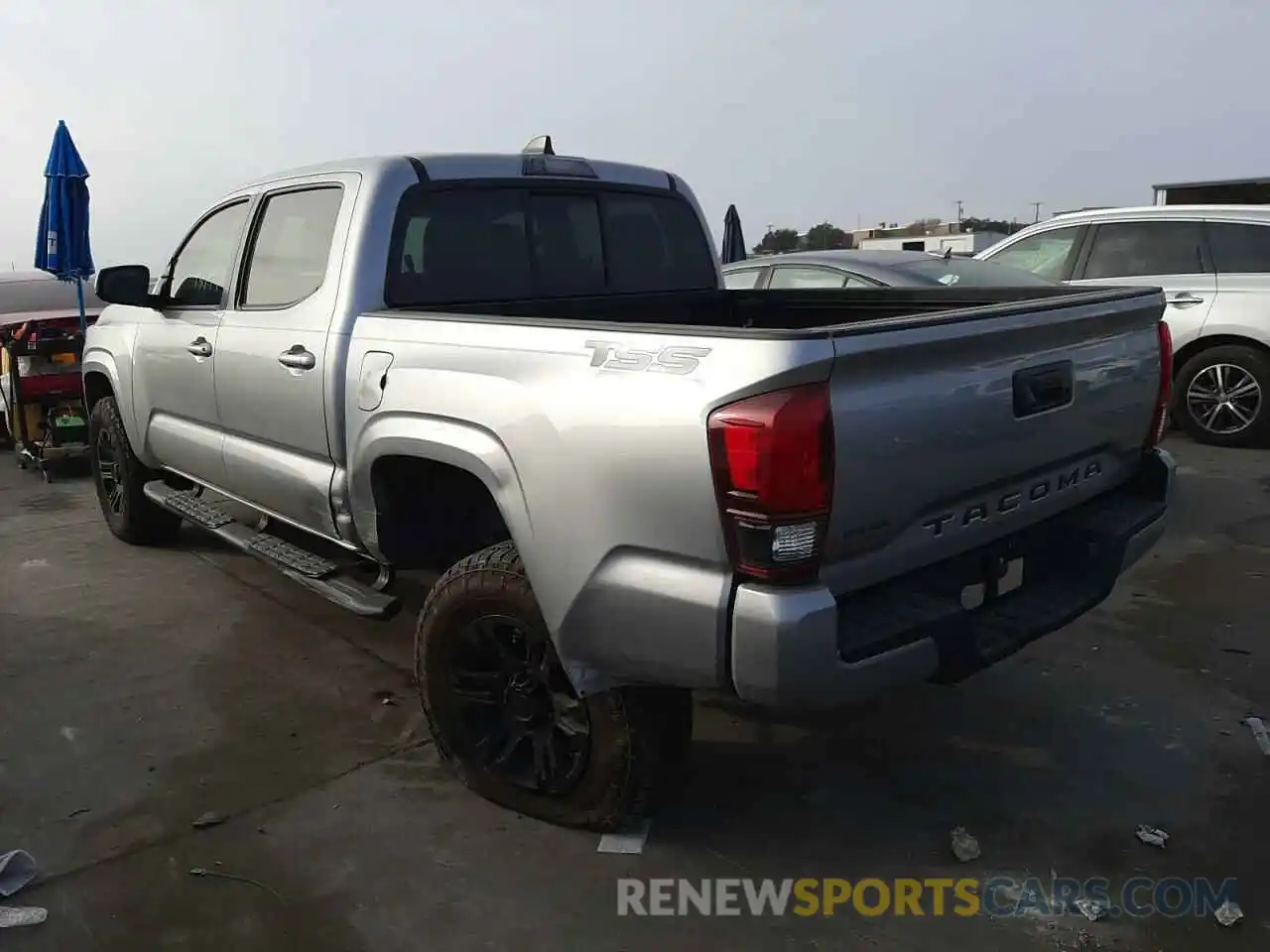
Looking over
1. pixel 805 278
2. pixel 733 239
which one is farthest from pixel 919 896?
pixel 733 239

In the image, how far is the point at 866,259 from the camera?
23.7 feet

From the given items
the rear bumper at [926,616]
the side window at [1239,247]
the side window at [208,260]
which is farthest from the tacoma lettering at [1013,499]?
the side window at [1239,247]

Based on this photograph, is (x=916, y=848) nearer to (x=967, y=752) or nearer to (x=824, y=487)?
(x=967, y=752)

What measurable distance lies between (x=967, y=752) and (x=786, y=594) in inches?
61.8

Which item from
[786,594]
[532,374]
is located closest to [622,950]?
[786,594]

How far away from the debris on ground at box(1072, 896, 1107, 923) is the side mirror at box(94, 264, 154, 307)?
170 inches

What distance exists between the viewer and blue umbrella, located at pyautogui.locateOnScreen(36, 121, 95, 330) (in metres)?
9.33

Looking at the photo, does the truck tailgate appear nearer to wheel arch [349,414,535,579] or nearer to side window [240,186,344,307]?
wheel arch [349,414,535,579]

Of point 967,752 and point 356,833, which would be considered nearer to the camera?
point 356,833

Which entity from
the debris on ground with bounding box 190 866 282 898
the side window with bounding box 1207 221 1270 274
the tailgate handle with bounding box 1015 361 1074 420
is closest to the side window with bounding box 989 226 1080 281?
the side window with bounding box 1207 221 1270 274

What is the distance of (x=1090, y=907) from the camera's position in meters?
2.63

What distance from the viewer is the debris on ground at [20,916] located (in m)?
2.65

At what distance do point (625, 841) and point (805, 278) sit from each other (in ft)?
17.3

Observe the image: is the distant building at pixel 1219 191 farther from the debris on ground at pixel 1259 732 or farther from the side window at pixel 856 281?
the debris on ground at pixel 1259 732
